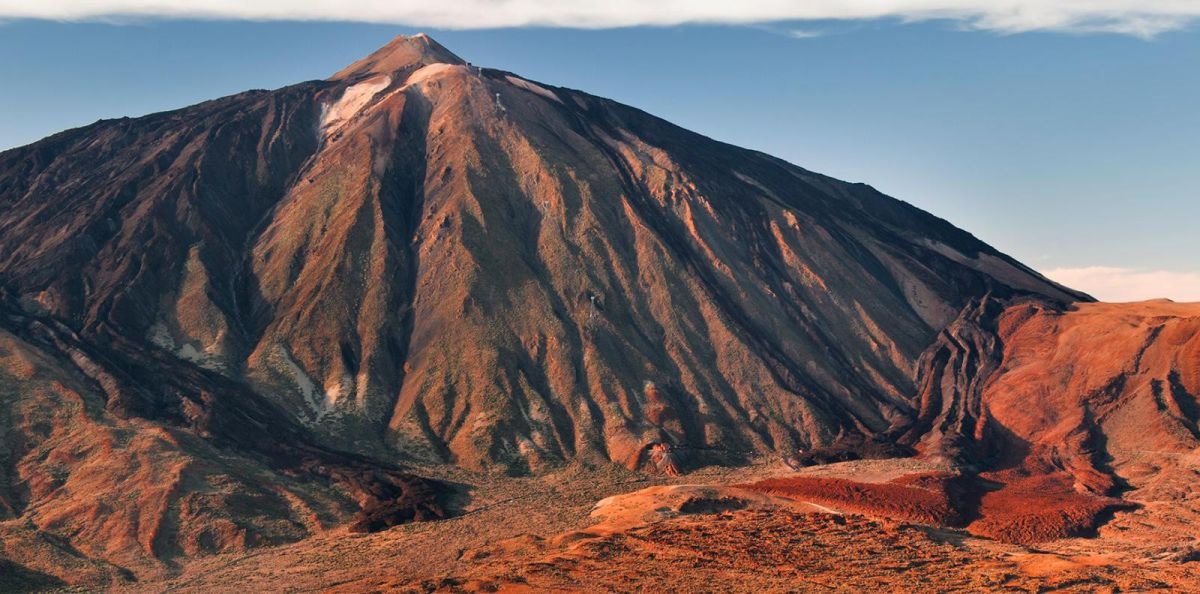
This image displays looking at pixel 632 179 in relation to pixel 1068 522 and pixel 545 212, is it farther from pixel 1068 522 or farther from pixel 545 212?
pixel 1068 522

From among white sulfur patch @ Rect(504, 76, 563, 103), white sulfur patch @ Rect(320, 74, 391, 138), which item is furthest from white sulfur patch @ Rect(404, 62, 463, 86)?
white sulfur patch @ Rect(504, 76, 563, 103)

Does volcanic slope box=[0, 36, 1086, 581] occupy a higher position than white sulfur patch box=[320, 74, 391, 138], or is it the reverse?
white sulfur patch box=[320, 74, 391, 138]

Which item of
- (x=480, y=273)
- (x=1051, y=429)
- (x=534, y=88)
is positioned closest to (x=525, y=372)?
(x=480, y=273)

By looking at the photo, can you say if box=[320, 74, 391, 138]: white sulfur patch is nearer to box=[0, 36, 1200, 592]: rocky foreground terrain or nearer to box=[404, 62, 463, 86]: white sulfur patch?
box=[0, 36, 1200, 592]: rocky foreground terrain

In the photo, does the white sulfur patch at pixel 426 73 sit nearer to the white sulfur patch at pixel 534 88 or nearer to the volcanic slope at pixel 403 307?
the volcanic slope at pixel 403 307

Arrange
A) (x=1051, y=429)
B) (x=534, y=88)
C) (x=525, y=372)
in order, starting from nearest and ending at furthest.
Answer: (x=1051, y=429) → (x=525, y=372) → (x=534, y=88)

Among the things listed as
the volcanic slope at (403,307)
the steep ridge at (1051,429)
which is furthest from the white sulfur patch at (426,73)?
the steep ridge at (1051,429)

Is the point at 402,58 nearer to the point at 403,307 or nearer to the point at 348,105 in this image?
the point at 348,105
